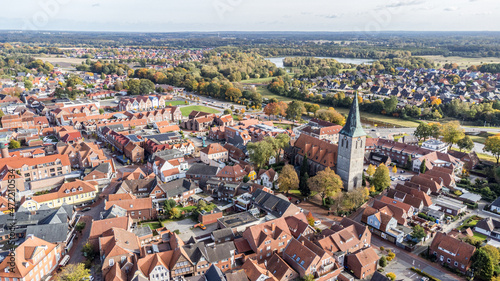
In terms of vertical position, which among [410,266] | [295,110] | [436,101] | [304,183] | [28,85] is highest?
[28,85]

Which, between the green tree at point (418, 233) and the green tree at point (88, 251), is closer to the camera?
the green tree at point (88, 251)

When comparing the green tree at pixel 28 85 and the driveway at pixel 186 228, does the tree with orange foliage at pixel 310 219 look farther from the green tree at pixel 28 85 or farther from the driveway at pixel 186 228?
the green tree at pixel 28 85

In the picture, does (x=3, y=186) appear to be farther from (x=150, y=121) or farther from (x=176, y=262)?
(x=150, y=121)

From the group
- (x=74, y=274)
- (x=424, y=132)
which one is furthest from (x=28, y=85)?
(x=424, y=132)

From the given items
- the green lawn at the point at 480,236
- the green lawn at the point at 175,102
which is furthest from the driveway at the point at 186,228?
the green lawn at the point at 175,102

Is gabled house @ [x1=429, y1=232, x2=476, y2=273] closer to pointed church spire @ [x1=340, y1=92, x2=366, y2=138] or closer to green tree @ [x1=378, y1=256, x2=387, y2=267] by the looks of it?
green tree @ [x1=378, y1=256, x2=387, y2=267]

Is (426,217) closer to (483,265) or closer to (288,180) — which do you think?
(483,265)

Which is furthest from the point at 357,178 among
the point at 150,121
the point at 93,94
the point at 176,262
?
the point at 93,94
